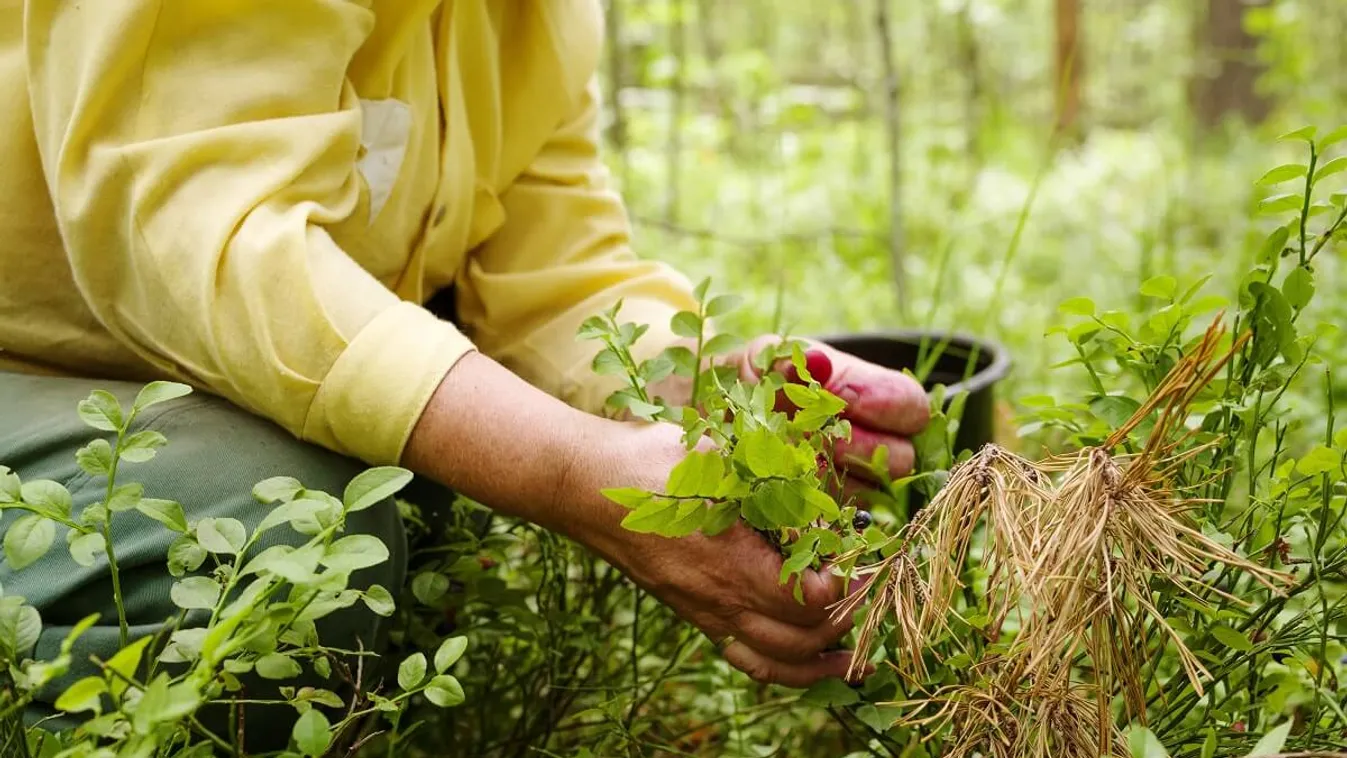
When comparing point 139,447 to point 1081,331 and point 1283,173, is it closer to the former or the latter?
point 1081,331

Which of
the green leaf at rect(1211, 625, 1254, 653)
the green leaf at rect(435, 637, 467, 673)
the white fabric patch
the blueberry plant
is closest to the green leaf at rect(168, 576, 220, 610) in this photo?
the green leaf at rect(435, 637, 467, 673)

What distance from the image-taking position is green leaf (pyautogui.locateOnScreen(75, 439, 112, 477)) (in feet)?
2.30

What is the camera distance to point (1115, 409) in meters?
0.79

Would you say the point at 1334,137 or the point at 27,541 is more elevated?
the point at 1334,137

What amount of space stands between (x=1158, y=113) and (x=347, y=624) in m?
7.85

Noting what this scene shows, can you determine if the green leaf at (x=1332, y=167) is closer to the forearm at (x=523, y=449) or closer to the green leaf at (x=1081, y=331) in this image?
the green leaf at (x=1081, y=331)

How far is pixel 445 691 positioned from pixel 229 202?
0.41m

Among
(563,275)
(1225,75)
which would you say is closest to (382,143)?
(563,275)

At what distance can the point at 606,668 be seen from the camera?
45.9 inches

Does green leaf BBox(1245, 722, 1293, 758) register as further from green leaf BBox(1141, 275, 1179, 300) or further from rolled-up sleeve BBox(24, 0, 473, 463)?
rolled-up sleeve BBox(24, 0, 473, 463)

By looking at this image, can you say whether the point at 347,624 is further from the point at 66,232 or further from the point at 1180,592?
the point at 1180,592

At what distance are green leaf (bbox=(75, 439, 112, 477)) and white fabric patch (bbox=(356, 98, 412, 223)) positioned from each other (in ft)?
1.31

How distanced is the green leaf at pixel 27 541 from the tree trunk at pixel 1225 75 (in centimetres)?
570

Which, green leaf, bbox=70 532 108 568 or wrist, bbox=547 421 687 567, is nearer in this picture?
green leaf, bbox=70 532 108 568
